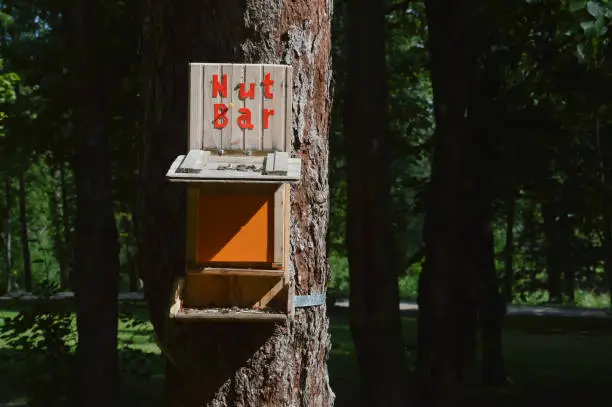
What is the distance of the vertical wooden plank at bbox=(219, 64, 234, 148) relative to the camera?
3482 millimetres

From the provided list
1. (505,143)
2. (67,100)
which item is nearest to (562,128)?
(505,143)

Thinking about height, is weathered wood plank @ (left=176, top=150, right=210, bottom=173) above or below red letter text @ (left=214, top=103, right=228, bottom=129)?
below

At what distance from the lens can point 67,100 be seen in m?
10.2

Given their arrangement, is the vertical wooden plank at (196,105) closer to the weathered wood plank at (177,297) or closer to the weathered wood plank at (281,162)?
the weathered wood plank at (281,162)

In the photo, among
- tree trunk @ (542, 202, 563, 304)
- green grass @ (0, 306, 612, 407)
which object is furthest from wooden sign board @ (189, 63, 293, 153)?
tree trunk @ (542, 202, 563, 304)

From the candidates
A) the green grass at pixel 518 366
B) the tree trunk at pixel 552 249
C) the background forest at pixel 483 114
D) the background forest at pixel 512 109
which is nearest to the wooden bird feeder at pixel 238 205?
the background forest at pixel 483 114

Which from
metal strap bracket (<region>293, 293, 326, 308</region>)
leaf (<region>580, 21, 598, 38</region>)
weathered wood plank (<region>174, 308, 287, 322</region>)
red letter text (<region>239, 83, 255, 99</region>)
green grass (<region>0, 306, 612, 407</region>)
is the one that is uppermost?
leaf (<region>580, 21, 598, 38</region>)

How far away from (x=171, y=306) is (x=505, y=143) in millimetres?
9424

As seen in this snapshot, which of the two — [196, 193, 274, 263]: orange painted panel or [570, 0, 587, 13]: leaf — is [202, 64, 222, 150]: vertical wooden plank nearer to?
[196, 193, 274, 263]: orange painted panel

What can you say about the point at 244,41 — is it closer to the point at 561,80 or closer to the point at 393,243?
the point at 393,243

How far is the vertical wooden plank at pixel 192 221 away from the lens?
3.51 meters

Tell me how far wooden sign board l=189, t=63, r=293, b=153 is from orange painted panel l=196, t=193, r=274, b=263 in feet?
0.57

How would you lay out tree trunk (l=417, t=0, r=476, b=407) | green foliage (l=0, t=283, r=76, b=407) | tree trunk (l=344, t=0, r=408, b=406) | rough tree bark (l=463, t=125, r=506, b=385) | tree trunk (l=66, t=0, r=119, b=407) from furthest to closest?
1. rough tree bark (l=463, t=125, r=506, b=385)
2. tree trunk (l=417, t=0, r=476, b=407)
3. tree trunk (l=344, t=0, r=408, b=406)
4. green foliage (l=0, t=283, r=76, b=407)
5. tree trunk (l=66, t=0, r=119, b=407)

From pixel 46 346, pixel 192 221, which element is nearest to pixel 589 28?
pixel 192 221
